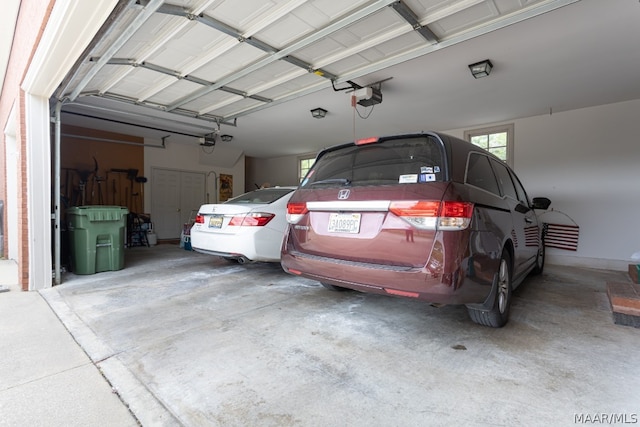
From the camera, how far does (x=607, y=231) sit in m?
5.35

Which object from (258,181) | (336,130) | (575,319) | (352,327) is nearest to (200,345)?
(352,327)

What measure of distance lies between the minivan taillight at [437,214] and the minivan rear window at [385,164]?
0.20 meters

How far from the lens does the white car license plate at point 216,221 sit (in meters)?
4.04

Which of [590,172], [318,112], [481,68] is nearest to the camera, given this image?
[481,68]

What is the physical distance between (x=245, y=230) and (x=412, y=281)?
2.45m

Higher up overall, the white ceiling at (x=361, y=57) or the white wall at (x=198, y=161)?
the white ceiling at (x=361, y=57)

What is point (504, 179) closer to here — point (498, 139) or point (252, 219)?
point (252, 219)

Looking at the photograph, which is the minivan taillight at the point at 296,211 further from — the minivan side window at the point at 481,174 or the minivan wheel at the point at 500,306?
the minivan wheel at the point at 500,306

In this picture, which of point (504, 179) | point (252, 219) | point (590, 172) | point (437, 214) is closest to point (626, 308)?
point (504, 179)

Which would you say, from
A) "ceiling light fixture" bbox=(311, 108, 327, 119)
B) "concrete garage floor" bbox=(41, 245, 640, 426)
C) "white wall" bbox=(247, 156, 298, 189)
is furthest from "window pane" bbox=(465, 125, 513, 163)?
"white wall" bbox=(247, 156, 298, 189)

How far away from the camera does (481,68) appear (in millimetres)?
3754

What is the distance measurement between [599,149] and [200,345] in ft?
22.4

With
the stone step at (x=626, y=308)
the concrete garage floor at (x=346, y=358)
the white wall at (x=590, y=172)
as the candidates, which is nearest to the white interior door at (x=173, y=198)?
the concrete garage floor at (x=346, y=358)

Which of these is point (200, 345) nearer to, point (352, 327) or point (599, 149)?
point (352, 327)
